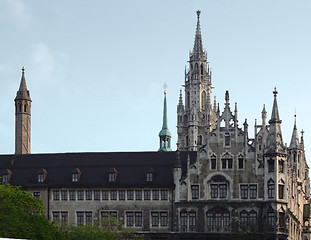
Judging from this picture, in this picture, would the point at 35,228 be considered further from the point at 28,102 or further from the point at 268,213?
the point at 28,102

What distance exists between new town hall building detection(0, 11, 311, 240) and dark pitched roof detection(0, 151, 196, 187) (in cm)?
14

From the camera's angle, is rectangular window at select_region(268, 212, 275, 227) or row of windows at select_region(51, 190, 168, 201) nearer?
rectangular window at select_region(268, 212, 275, 227)

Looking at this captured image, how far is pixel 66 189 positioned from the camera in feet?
435

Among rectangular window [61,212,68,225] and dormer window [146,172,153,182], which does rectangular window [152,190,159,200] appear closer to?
dormer window [146,172,153,182]

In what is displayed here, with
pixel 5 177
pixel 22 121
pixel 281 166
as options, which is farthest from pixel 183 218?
pixel 22 121

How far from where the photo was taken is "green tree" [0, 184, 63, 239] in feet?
321

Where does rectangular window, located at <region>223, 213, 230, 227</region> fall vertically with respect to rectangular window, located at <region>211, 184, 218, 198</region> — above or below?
below

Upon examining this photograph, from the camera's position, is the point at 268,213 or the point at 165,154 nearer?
the point at 268,213

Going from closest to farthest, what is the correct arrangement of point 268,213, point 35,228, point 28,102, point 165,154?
point 35,228 → point 268,213 → point 165,154 → point 28,102

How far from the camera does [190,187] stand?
12875 centimetres

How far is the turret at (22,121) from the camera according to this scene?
158250 millimetres

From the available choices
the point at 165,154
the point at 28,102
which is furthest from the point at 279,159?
the point at 28,102

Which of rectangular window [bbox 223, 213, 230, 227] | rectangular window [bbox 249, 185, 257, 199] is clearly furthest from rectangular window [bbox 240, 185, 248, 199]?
rectangular window [bbox 223, 213, 230, 227]

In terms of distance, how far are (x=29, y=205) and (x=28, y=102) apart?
56.6 m
